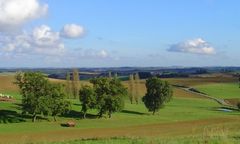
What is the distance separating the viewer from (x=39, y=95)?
96188 millimetres

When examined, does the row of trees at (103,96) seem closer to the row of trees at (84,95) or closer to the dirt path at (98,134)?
the row of trees at (84,95)

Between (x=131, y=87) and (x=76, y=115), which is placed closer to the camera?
(x=76, y=115)

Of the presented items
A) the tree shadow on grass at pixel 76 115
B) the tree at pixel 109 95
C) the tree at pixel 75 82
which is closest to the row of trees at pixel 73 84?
the tree at pixel 75 82

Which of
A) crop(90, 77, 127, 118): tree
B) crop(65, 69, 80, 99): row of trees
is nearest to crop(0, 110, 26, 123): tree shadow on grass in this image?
crop(90, 77, 127, 118): tree

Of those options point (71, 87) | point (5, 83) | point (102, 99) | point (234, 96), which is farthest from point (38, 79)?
point (234, 96)

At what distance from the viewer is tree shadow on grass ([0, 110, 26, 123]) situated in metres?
88.3

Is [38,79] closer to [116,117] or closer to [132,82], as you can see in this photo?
[116,117]

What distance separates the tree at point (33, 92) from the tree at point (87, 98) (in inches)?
413

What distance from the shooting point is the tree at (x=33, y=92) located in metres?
92.8

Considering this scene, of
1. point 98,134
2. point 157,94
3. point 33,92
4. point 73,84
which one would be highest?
point 33,92

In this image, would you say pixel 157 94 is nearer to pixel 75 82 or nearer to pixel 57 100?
pixel 57 100

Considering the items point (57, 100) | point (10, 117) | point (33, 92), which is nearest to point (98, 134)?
point (10, 117)

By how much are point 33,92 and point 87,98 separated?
13452 mm

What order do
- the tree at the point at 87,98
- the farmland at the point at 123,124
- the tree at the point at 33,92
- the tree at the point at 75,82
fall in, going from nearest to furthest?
the farmland at the point at 123,124
the tree at the point at 33,92
the tree at the point at 87,98
the tree at the point at 75,82
